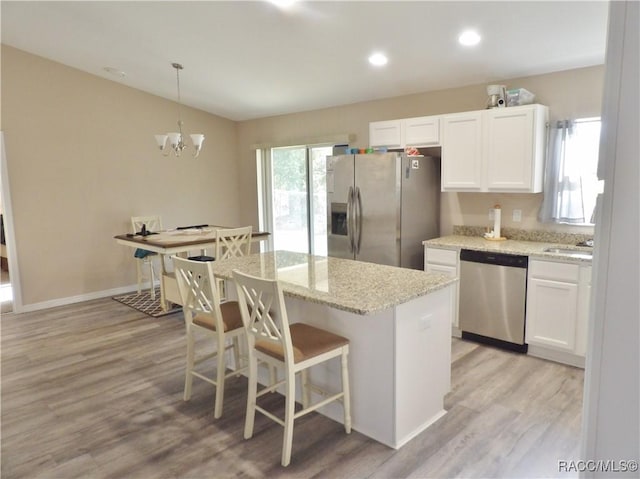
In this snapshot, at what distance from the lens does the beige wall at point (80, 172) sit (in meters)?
4.94

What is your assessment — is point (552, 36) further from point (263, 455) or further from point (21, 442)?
point (21, 442)

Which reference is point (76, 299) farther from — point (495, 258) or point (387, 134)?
point (495, 258)

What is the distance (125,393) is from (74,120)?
3706mm

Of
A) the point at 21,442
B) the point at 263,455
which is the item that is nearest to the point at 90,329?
the point at 21,442

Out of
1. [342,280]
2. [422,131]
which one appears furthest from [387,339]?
[422,131]

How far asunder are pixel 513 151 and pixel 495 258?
919mm

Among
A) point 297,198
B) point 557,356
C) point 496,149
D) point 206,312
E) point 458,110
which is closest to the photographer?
point 206,312

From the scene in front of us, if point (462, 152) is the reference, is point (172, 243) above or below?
below

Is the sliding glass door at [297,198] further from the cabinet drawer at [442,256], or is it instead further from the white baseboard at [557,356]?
the white baseboard at [557,356]

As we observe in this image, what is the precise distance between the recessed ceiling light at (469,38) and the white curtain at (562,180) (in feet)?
3.37

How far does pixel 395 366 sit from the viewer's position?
2.31 meters

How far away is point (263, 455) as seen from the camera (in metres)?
2.34

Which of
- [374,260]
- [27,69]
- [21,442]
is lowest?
[21,442]

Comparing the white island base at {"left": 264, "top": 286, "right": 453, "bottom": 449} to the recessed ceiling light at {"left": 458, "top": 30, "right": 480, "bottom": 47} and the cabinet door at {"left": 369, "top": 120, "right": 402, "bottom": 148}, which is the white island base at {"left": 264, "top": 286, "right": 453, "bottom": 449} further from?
the cabinet door at {"left": 369, "top": 120, "right": 402, "bottom": 148}
